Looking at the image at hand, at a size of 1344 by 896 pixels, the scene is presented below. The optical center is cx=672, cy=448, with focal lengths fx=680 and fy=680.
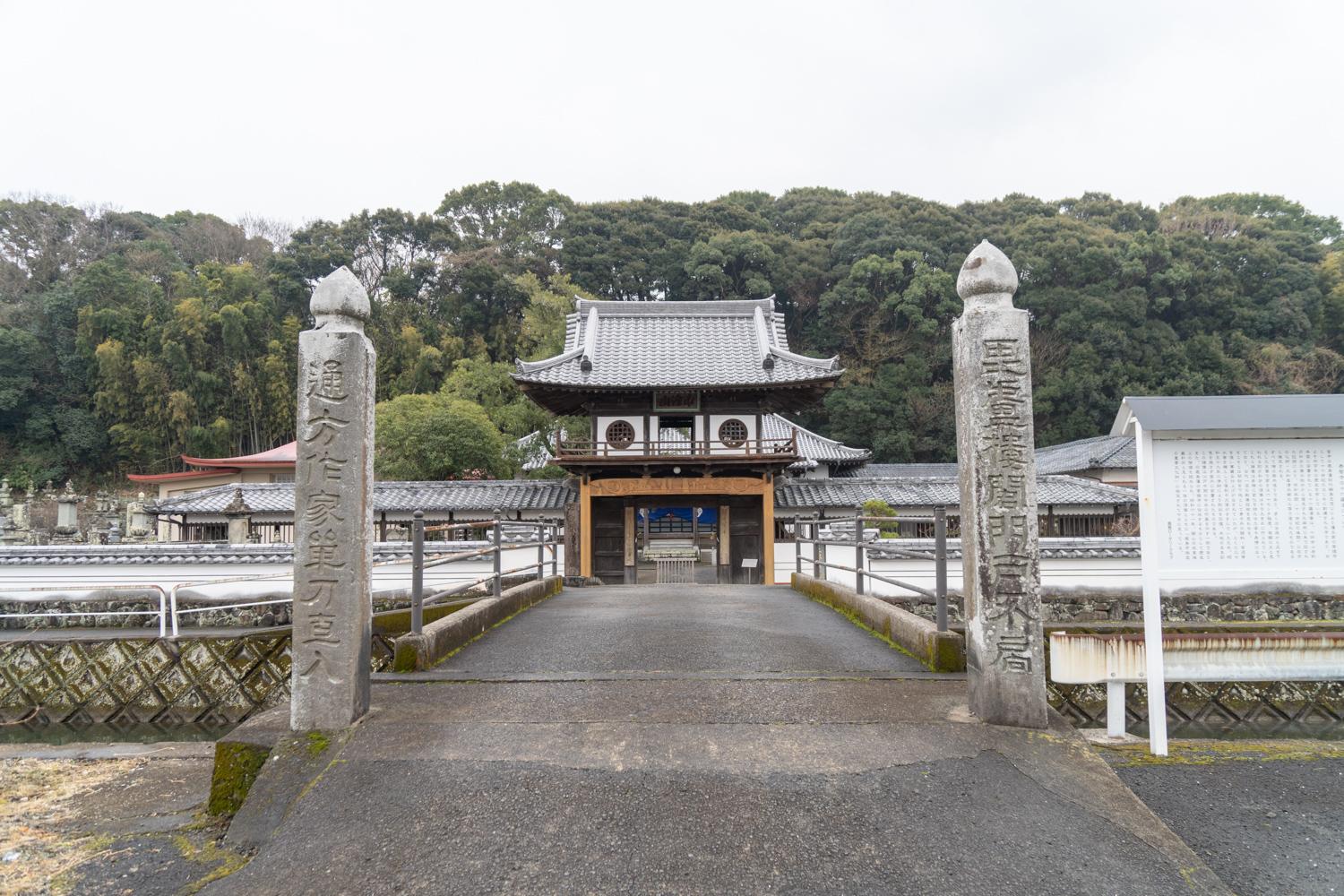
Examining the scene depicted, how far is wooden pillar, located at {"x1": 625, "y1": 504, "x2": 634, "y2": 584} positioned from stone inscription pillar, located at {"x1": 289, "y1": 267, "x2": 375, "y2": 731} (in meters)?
12.6

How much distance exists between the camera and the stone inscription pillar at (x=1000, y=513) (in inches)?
134

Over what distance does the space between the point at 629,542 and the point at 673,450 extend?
243 centimetres

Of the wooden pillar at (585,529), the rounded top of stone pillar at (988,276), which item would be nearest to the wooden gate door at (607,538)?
the wooden pillar at (585,529)

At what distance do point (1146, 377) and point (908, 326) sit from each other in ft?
34.6

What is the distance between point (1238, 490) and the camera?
3459 mm

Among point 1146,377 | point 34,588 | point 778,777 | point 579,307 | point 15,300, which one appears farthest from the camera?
point 15,300

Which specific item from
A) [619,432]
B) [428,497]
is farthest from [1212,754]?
[428,497]

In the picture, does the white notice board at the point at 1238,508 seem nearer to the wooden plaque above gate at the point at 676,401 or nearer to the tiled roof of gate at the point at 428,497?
the wooden plaque above gate at the point at 676,401

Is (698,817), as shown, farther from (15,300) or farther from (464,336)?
(15,300)

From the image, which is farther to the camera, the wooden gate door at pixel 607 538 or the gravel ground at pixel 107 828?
the wooden gate door at pixel 607 538

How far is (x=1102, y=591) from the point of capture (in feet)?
33.9

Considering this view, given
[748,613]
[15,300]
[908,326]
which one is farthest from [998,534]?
[15,300]

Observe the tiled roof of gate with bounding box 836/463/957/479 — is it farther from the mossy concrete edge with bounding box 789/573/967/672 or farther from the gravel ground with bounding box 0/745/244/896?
the gravel ground with bounding box 0/745/244/896

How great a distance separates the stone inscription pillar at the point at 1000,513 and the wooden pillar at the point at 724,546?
12932 mm
